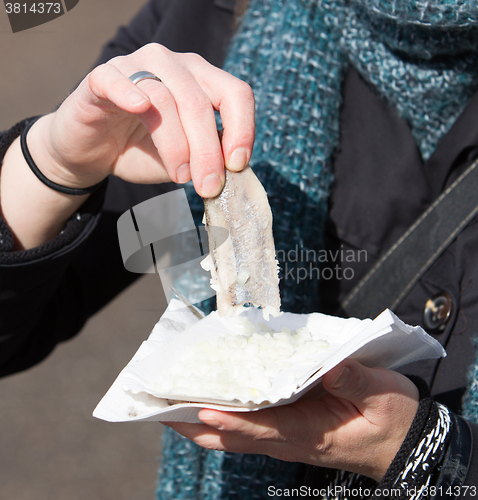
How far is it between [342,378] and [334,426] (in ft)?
0.75

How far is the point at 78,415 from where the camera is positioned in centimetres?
373

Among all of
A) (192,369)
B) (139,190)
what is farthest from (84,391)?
(192,369)

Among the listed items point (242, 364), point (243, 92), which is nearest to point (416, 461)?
point (242, 364)

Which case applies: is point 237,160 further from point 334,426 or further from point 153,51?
point 334,426

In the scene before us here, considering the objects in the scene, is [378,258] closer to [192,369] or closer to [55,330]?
[192,369]

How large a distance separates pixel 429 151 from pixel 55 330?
5.61ft

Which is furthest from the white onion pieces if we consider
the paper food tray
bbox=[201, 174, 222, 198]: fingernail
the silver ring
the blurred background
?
the blurred background

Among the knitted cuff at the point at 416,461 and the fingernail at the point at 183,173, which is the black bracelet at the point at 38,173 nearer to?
the fingernail at the point at 183,173

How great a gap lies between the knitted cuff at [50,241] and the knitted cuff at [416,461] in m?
1.21

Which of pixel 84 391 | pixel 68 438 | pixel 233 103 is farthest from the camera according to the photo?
pixel 84 391

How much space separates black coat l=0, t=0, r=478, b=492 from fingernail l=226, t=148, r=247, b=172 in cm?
65

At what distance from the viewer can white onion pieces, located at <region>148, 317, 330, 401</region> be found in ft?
3.62

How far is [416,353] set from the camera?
1.25 metres

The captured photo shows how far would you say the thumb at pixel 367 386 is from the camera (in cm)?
103
